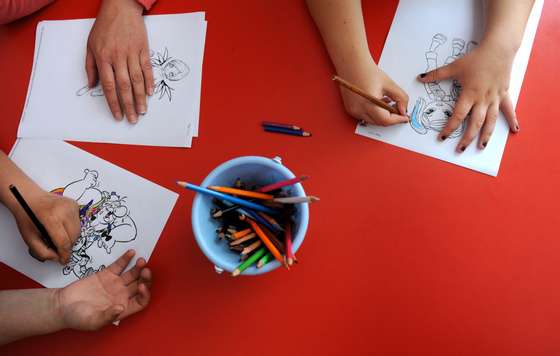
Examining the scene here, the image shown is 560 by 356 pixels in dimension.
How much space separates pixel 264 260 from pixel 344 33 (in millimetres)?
344

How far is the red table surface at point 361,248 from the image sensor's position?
0.49 m

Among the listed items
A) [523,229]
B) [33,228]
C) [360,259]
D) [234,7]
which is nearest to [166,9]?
[234,7]

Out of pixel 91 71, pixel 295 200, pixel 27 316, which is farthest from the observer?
pixel 91 71

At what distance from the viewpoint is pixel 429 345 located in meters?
0.48

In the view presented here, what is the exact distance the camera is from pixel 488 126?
1.71ft

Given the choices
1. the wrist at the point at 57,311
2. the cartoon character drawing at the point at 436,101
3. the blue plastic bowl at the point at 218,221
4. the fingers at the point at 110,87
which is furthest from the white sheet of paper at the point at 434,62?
the wrist at the point at 57,311

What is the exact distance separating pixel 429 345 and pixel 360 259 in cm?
14

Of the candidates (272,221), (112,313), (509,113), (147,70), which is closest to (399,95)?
(509,113)

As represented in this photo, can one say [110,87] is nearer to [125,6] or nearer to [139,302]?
[125,6]

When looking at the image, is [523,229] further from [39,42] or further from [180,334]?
[39,42]

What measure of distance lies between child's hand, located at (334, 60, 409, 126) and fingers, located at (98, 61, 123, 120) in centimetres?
35

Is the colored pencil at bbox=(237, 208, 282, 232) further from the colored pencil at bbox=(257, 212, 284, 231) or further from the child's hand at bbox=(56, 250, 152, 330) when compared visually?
the child's hand at bbox=(56, 250, 152, 330)

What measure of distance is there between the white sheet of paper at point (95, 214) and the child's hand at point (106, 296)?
0.06 ft

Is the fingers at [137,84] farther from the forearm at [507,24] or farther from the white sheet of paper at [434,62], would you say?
the forearm at [507,24]
